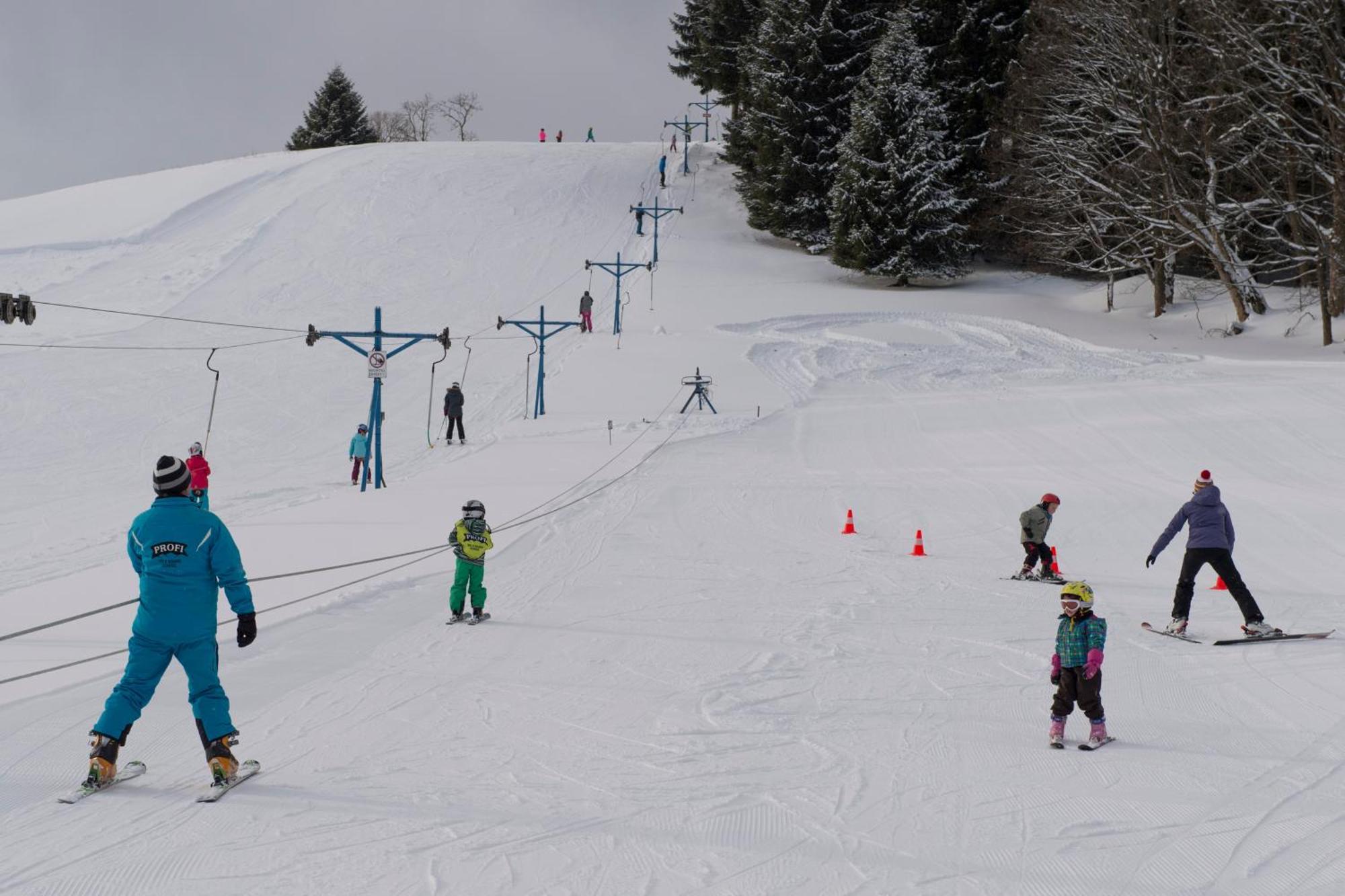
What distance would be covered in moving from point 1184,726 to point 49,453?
20.9m

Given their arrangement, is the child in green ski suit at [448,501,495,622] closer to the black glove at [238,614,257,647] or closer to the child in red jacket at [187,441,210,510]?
the black glove at [238,614,257,647]

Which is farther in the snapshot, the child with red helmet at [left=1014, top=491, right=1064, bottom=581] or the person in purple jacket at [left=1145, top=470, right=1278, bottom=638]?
the child with red helmet at [left=1014, top=491, right=1064, bottom=581]

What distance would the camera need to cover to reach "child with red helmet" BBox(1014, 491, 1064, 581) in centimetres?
1231

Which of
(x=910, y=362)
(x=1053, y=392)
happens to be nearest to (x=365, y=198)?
(x=910, y=362)

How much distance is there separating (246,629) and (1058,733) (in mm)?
4760

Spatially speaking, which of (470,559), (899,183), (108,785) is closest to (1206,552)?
(470,559)

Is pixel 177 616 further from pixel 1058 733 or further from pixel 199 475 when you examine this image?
pixel 199 475

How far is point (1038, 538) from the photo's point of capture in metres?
12.4

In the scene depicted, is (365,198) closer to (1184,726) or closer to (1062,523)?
(1062,523)

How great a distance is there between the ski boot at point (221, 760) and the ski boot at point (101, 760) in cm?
45

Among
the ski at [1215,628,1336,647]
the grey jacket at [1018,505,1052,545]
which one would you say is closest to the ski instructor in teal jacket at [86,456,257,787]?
the ski at [1215,628,1336,647]

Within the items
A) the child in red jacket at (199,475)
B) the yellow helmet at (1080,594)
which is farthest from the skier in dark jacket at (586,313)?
the yellow helmet at (1080,594)

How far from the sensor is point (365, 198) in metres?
49.4

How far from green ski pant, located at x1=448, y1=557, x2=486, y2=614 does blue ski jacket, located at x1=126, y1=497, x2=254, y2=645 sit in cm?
420
